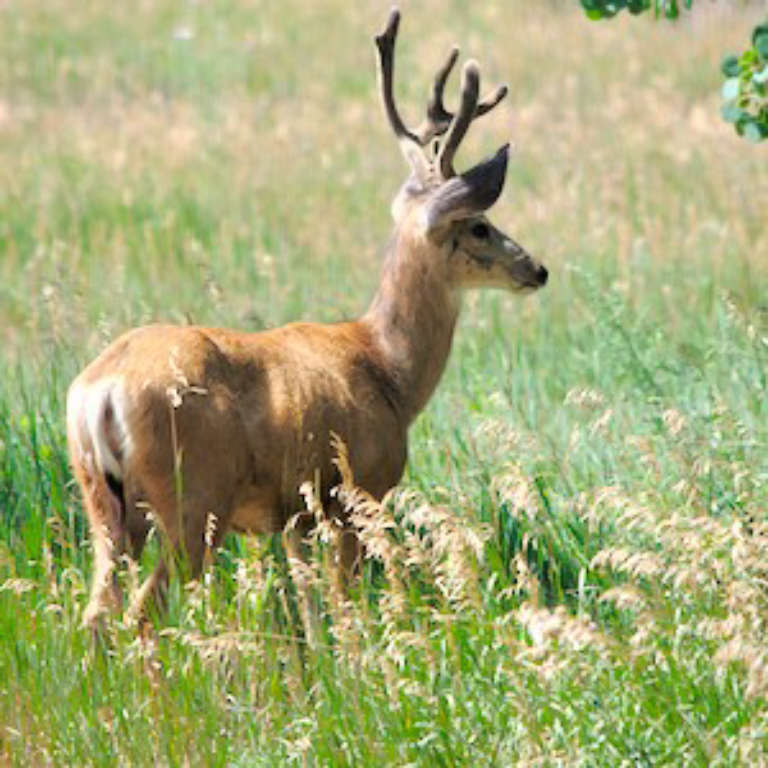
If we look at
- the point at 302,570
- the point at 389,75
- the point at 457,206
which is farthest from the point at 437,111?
the point at 302,570

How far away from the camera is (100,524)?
6.05m

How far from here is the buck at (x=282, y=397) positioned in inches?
234

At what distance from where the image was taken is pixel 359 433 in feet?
21.9

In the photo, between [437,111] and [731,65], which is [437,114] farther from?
[731,65]

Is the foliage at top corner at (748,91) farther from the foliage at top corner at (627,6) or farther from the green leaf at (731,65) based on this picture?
the foliage at top corner at (627,6)

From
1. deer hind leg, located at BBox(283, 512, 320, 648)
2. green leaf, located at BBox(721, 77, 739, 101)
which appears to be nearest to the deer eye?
green leaf, located at BBox(721, 77, 739, 101)

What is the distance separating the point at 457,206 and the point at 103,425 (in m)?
1.76

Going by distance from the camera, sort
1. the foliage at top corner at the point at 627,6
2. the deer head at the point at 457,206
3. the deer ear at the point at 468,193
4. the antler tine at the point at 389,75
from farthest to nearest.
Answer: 1. the antler tine at the point at 389,75
2. the deer head at the point at 457,206
3. the deer ear at the point at 468,193
4. the foliage at top corner at the point at 627,6

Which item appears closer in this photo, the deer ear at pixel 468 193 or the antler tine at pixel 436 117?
the deer ear at pixel 468 193

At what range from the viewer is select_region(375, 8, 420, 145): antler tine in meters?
7.57

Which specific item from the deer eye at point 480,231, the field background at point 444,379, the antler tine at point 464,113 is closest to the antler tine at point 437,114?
the antler tine at point 464,113

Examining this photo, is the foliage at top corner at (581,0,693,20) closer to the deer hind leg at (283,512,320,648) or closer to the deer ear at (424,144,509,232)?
the deer ear at (424,144,509,232)

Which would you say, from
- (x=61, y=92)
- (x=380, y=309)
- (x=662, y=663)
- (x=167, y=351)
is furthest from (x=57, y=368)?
(x=61, y=92)

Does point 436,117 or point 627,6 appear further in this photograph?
point 436,117
